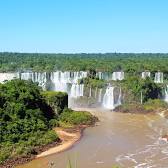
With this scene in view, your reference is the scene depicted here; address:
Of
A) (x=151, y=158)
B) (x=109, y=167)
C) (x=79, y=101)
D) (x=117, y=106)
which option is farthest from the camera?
(x=79, y=101)

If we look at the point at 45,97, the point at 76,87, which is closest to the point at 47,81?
the point at 76,87

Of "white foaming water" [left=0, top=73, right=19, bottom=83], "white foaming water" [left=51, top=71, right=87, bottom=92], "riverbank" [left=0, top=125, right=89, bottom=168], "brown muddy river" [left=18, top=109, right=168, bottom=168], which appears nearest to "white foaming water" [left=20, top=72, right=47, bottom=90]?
"white foaming water" [left=0, top=73, right=19, bottom=83]

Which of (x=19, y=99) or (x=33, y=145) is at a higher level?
(x=19, y=99)

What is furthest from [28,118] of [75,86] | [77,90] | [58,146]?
[75,86]

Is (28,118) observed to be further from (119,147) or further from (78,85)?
(78,85)

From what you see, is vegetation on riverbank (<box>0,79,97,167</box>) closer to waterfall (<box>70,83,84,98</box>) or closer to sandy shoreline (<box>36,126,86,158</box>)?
sandy shoreline (<box>36,126,86,158</box>)

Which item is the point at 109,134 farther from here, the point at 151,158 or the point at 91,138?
the point at 151,158
